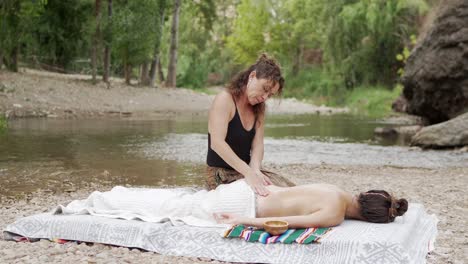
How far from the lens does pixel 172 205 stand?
5.02 m

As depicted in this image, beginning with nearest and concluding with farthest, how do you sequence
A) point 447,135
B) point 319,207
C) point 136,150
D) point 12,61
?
1. point 319,207
2. point 136,150
3. point 447,135
4. point 12,61

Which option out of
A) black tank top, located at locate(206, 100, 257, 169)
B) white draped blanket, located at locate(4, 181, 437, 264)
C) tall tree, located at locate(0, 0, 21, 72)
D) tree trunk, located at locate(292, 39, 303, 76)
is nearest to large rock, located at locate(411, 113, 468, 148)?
white draped blanket, located at locate(4, 181, 437, 264)

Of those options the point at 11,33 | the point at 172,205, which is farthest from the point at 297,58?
the point at 172,205

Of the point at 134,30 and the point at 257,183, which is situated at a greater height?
the point at 134,30

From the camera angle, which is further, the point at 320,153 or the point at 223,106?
the point at 320,153

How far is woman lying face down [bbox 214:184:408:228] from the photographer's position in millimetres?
4531

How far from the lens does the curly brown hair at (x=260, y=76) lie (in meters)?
4.97

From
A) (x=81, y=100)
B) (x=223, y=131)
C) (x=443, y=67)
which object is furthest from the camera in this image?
(x=81, y=100)

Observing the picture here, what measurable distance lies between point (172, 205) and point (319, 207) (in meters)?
1.22

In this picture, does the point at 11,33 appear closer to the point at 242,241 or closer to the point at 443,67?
the point at 443,67

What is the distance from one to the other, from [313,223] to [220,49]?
51538mm

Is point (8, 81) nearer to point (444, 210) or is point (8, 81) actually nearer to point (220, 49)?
point (444, 210)

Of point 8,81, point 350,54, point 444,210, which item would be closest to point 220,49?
point 350,54

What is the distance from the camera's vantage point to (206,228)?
4.68 meters
